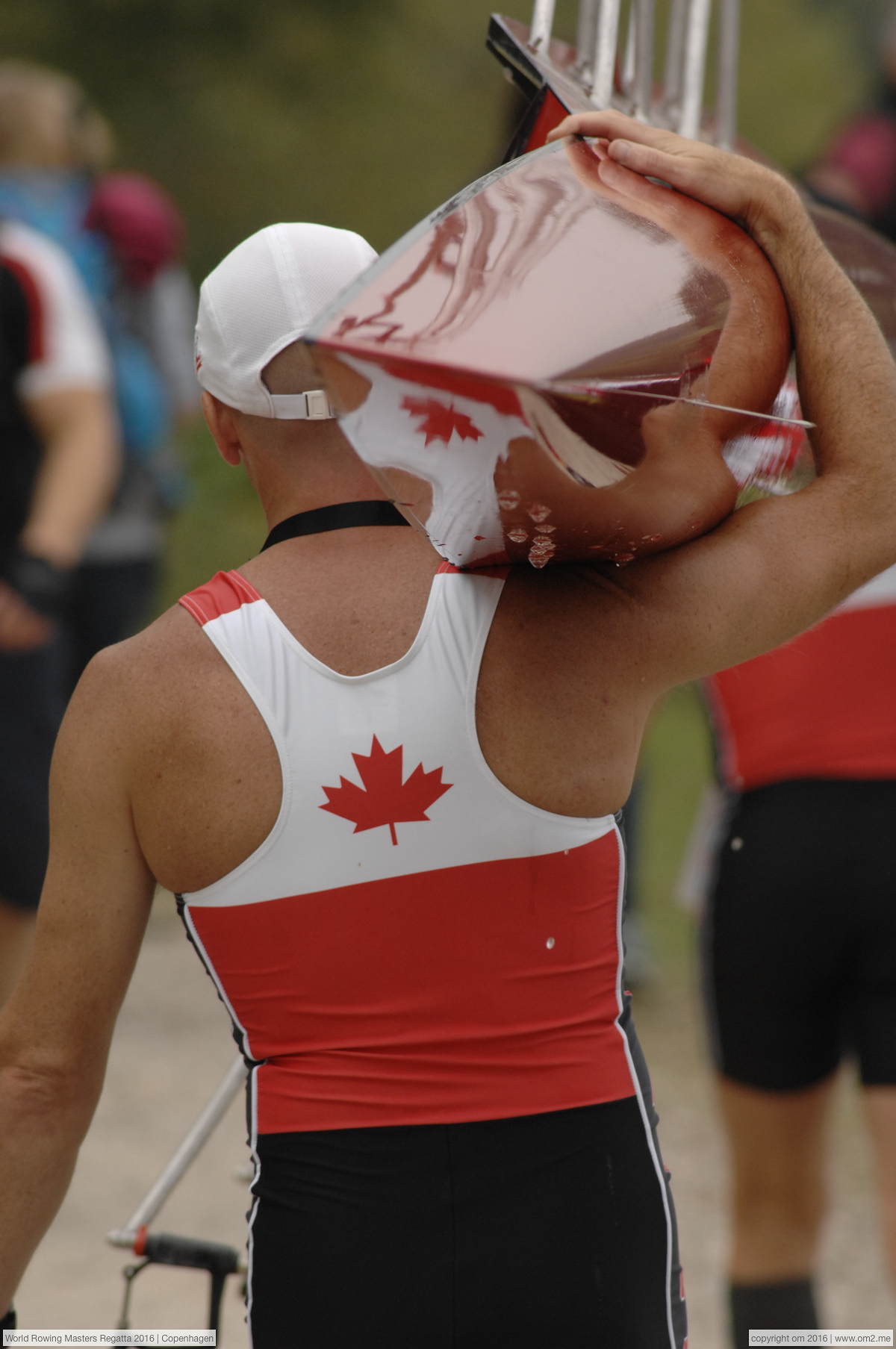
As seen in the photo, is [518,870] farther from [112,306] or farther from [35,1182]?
[112,306]

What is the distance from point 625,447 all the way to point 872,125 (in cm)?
351

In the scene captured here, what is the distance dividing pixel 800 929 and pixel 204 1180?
221 centimetres

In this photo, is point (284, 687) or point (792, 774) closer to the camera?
point (284, 687)

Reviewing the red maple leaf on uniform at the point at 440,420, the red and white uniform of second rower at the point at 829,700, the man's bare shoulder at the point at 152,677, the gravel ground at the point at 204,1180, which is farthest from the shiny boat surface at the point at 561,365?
the gravel ground at the point at 204,1180

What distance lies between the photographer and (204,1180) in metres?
4.18

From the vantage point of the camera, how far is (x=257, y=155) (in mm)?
13727

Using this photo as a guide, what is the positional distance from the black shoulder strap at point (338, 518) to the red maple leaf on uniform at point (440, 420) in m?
0.36

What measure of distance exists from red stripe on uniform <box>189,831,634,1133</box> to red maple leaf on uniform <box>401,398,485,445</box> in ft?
1.58

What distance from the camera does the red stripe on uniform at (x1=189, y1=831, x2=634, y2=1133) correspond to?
157 cm

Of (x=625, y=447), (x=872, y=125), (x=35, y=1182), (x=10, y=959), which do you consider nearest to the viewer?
(x=625, y=447)

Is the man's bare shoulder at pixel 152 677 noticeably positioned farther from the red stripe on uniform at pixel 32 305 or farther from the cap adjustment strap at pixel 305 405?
the red stripe on uniform at pixel 32 305

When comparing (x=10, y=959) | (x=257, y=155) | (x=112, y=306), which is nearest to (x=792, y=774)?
(x=10, y=959)

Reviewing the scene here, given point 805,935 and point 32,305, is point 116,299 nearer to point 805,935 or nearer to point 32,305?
point 32,305

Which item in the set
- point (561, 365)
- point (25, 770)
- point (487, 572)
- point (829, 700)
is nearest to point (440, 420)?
point (561, 365)
